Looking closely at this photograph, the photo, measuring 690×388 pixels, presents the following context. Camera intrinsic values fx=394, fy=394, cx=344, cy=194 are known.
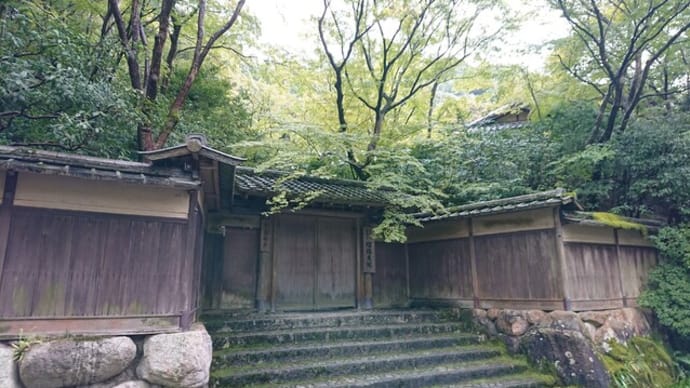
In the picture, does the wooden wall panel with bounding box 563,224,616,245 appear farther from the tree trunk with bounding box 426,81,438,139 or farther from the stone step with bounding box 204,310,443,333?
the tree trunk with bounding box 426,81,438,139

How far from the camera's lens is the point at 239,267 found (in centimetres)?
899

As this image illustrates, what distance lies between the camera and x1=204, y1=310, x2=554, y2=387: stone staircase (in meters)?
6.26

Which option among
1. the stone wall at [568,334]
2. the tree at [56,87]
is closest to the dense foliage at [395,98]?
the tree at [56,87]

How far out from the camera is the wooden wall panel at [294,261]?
9266 millimetres

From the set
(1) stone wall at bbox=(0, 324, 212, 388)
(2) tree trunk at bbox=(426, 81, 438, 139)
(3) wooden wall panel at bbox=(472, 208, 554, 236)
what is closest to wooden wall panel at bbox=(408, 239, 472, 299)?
(3) wooden wall panel at bbox=(472, 208, 554, 236)

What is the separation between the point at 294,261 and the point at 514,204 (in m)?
5.12

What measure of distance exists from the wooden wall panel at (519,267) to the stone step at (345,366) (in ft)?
4.35

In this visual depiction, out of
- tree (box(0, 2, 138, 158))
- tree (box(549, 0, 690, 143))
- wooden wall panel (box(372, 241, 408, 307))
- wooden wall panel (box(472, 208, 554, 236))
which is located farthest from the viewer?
wooden wall panel (box(372, 241, 408, 307))

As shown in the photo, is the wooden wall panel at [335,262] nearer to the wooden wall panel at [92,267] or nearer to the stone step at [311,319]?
the stone step at [311,319]

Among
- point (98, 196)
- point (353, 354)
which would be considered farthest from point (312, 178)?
point (98, 196)

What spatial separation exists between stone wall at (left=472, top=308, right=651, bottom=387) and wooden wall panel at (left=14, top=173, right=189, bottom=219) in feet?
22.0

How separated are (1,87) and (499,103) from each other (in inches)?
588

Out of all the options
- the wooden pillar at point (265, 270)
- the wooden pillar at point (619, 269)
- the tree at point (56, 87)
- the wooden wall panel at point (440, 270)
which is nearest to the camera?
the tree at point (56, 87)

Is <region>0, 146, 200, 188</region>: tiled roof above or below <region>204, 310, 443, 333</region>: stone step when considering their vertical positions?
above
